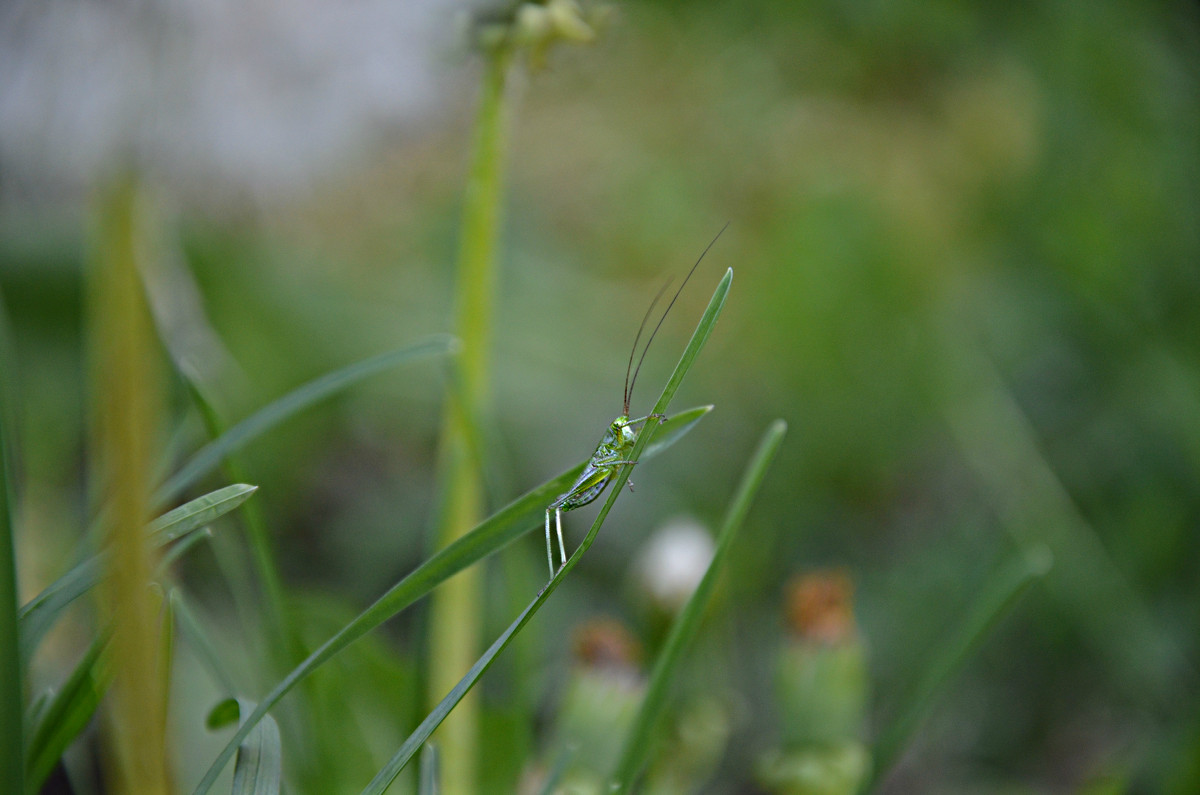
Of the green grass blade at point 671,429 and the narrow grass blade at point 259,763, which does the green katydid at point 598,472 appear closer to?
the green grass blade at point 671,429

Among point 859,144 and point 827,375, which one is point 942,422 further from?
point 859,144

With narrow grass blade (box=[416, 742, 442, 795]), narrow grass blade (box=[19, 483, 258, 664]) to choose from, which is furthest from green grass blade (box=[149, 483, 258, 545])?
narrow grass blade (box=[416, 742, 442, 795])

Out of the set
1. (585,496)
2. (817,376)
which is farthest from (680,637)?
(817,376)

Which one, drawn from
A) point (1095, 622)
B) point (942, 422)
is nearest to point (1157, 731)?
point (1095, 622)

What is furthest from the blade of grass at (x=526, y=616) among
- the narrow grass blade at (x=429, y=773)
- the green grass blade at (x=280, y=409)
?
the green grass blade at (x=280, y=409)

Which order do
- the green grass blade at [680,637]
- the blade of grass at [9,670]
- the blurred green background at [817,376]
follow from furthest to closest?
the blurred green background at [817,376] < the green grass blade at [680,637] < the blade of grass at [9,670]

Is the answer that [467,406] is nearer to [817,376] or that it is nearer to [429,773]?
[429,773]
